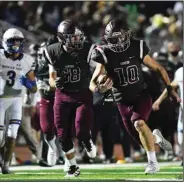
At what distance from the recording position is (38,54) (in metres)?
12.2

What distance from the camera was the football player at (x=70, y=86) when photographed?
31.4ft

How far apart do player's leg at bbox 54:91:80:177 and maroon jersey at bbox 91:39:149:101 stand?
2.04 ft

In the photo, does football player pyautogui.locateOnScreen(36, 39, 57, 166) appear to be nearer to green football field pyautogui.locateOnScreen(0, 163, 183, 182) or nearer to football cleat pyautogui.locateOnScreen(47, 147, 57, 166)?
football cleat pyautogui.locateOnScreen(47, 147, 57, 166)

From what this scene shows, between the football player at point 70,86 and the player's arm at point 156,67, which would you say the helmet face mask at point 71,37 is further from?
the player's arm at point 156,67

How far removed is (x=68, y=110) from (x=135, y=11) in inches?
363

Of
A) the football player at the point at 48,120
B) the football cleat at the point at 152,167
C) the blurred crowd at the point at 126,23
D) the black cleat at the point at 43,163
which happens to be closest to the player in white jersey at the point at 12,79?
the football player at the point at 48,120

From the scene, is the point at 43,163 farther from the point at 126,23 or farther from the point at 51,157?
the point at 126,23

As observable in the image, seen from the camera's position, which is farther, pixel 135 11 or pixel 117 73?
pixel 135 11

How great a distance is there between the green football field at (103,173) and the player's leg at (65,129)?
0.52ft

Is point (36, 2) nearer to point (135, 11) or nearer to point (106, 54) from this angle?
point (135, 11)

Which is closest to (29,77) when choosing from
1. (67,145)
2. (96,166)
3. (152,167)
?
(67,145)

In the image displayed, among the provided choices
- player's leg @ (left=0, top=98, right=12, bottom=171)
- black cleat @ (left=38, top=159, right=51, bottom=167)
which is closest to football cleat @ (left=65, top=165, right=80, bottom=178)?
player's leg @ (left=0, top=98, right=12, bottom=171)

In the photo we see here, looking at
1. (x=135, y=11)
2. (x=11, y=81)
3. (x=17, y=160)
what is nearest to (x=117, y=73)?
(x=11, y=81)

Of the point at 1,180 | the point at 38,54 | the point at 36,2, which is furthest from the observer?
the point at 36,2
